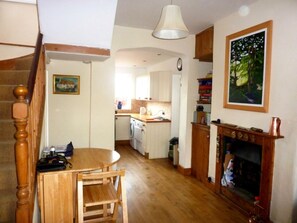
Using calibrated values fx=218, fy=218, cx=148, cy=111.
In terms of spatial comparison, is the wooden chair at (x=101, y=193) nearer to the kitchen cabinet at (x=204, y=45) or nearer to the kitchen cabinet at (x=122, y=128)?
the kitchen cabinet at (x=204, y=45)

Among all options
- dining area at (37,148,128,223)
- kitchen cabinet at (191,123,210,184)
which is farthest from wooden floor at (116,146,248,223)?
dining area at (37,148,128,223)

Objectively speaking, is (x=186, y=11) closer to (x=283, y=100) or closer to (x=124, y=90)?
(x=283, y=100)

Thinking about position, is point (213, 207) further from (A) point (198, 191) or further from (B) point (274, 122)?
(B) point (274, 122)

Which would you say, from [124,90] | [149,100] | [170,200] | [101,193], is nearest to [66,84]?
[101,193]

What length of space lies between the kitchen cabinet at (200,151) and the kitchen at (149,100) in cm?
119

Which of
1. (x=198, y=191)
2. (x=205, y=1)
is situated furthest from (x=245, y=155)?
(x=205, y=1)

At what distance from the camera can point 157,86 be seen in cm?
566

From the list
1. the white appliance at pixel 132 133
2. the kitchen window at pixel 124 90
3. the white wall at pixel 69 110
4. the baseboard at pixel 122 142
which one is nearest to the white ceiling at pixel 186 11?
the white wall at pixel 69 110

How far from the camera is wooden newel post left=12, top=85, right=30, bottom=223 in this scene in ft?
4.48

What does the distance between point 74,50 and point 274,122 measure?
248cm

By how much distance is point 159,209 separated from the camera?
2.95 m

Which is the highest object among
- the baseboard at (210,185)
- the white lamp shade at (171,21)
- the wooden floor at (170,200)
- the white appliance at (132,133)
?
the white lamp shade at (171,21)

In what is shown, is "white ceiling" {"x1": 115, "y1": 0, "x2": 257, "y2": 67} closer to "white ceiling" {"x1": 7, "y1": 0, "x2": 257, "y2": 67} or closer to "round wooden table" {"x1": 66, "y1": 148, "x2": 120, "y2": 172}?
"white ceiling" {"x1": 7, "y1": 0, "x2": 257, "y2": 67}

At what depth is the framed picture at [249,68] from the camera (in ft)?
8.47
